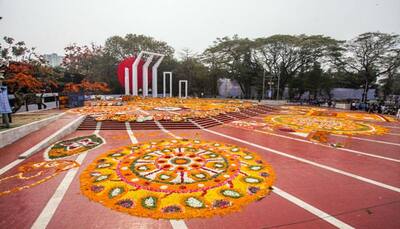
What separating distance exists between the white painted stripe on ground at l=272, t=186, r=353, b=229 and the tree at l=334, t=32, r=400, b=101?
3818cm

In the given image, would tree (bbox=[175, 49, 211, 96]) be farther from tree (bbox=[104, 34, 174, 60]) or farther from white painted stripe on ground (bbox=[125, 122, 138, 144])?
white painted stripe on ground (bbox=[125, 122, 138, 144])

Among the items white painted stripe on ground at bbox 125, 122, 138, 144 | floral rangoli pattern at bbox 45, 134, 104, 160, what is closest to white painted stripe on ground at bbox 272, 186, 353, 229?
white painted stripe on ground at bbox 125, 122, 138, 144

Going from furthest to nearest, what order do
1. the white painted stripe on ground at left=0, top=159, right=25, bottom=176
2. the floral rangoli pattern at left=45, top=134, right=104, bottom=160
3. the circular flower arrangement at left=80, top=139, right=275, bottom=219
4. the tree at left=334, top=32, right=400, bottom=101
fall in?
the tree at left=334, top=32, right=400, bottom=101, the floral rangoli pattern at left=45, top=134, right=104, bottom=160, the white painted stripe on ground at left=0, top=159, right=25, bottom=176, the circular flower arrangement at left=80, top=139, right=275, bottom=219

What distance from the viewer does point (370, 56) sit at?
3394cm

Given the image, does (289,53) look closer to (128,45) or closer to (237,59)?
(237,59)

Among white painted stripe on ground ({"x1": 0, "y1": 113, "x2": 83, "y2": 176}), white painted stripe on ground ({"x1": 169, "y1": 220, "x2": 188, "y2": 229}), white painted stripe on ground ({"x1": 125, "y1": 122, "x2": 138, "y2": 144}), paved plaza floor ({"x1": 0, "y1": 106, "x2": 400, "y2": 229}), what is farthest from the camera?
white painted stripe on ground ({"x1": 125, "y1": 122, "x2": 138, "y2": 144})

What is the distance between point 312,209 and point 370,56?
39852mm

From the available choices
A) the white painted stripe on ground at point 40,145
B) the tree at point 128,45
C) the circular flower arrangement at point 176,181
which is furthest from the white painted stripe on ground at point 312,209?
the tree at point 128,45

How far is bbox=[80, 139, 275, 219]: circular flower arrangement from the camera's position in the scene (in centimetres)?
476

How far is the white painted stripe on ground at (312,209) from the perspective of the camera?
425 centimetres

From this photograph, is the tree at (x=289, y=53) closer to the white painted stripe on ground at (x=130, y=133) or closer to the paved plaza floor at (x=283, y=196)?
the paved plaza floor at (x=283, y=196)

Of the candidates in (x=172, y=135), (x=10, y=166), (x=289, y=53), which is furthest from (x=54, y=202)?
(x=289, y=53)

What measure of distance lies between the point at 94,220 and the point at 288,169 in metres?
5.86

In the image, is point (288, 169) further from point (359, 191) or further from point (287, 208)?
point (287, 208)
